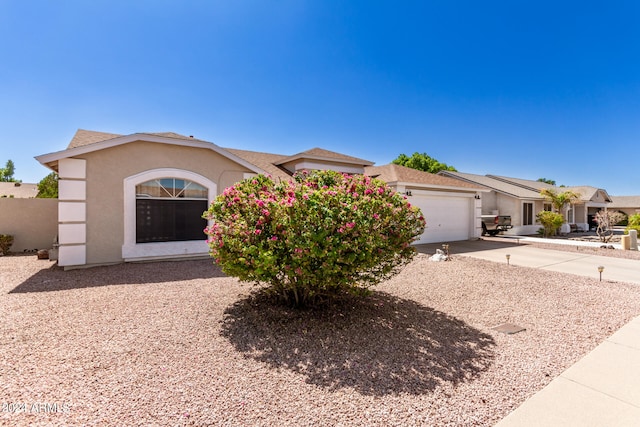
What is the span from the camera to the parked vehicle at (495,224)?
829 inches

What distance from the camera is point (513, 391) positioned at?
3.16m

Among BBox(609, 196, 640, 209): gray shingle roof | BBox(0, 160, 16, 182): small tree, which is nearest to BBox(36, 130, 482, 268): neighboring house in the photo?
BBox(609, 196, 640, 209): gray shingle roof

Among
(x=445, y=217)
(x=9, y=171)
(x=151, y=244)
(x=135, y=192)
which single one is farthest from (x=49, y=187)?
(x=9, y=171)

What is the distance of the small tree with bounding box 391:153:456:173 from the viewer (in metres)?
41.3

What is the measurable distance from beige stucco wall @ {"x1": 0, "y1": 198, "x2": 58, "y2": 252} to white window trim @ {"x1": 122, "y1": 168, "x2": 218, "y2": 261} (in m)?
6.34

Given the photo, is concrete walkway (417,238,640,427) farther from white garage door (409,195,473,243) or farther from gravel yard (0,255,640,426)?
white garage door (409,195,473,243)

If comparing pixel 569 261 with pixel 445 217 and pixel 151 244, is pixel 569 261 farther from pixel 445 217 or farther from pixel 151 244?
pixel 151 244

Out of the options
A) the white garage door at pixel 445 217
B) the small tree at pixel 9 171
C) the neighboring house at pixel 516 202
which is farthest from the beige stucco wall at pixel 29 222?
the small tree at pixel 9 171

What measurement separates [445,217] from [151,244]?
51.8 ft

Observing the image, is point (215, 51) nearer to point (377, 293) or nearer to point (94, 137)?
point (94, 137)

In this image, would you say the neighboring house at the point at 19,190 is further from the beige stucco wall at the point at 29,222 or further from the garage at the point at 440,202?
the garage at the point at 440,202

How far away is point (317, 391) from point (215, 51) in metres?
13.6

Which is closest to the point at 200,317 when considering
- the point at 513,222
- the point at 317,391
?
the point at 317,391

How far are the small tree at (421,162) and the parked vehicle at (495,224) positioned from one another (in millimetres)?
20294
